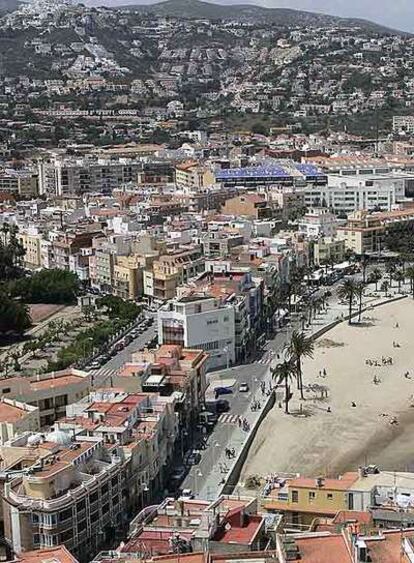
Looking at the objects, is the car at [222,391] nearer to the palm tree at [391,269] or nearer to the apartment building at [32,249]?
the palm tree at [391,269]

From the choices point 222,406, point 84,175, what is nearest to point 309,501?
point 222,406

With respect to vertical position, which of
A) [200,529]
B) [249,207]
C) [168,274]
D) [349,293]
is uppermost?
[249,207]

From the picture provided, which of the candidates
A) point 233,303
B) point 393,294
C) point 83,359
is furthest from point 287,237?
point 83,359

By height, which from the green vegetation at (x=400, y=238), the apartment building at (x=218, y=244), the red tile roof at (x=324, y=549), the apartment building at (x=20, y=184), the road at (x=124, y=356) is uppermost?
the apartment building at (x=20, y=184)

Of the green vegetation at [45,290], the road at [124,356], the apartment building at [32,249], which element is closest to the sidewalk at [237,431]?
the road at [124,356]

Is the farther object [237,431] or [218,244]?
[218,244]

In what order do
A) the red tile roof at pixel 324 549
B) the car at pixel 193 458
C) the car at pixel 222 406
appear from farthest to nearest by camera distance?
the car at pixel 222 406 < the car at pixel 193 458 < the red tile roof at pixel 324 549

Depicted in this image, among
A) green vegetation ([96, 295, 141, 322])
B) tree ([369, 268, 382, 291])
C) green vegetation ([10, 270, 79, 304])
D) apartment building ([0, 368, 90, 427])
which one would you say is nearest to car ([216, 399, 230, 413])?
apartment building ([0, 368, 90, 427])

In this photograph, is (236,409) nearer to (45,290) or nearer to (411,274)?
(411,274)
